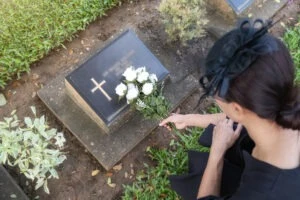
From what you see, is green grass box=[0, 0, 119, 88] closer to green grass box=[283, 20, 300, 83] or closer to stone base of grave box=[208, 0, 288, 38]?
stone base of grave box=[208, 0, 288, 38]

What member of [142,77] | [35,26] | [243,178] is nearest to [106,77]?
[142,77]

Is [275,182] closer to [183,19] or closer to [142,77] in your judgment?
[142,77]

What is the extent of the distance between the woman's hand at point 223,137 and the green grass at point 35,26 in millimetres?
1836

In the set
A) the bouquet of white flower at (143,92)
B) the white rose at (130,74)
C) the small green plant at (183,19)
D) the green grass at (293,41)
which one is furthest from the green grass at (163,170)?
the green grass at (293,41)

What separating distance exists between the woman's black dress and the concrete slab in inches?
20.9

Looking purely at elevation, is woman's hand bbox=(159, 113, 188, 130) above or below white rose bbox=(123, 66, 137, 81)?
below

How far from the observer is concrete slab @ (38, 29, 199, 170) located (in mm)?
3324

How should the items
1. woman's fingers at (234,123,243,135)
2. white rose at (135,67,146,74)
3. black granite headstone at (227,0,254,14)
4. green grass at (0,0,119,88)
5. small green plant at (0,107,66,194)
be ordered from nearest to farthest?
small green plant at (0,107,66,194) → woman's fingers at (234,123,243,135) → white rose at (135,67,146,74) → green grass at (0,0,119,88) → black granite headstone at (227,0,254,14)

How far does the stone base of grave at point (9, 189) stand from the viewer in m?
3.01

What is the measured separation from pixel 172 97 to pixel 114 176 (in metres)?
0.88

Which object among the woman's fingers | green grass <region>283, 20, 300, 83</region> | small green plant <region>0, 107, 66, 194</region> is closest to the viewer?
small green plant <region>0, 107, 66, 194</region>

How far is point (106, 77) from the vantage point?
322 cm

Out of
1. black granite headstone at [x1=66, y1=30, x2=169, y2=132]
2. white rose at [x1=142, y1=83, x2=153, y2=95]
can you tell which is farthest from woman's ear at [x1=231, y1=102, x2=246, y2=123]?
black granite headstone at [x1=66, y1=30, x2=169, y2=132]

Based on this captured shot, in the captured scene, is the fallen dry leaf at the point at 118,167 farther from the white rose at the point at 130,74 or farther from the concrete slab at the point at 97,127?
the white rose at the point at 130,74
